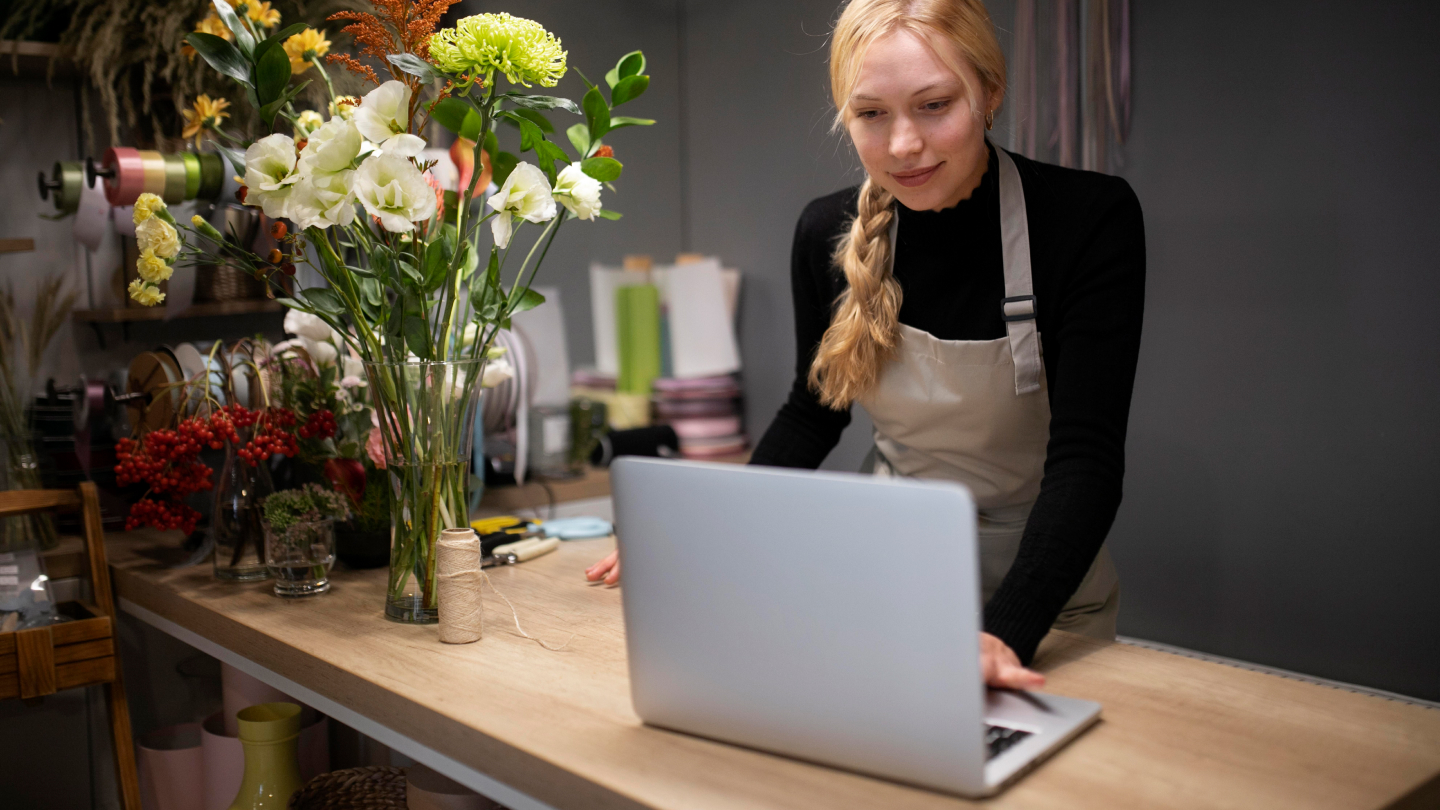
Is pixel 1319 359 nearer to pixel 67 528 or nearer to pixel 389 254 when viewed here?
pixel 389 254

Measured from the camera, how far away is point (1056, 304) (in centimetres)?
126

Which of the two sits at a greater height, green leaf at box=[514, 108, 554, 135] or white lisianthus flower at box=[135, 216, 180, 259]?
green leaf at box=[514, 108, 554, 135]

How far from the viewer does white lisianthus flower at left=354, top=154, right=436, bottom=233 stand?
3.60ft

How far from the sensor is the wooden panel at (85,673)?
142 cm

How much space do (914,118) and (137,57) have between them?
56.5 inches

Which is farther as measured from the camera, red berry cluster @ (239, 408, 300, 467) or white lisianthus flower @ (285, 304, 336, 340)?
white lisianthus flower @ (285, 304, 336, 340)

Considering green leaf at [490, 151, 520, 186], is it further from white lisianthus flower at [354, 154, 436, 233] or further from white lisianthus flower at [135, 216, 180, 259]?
white lisianthus flower at [135, 216, 180, 259]

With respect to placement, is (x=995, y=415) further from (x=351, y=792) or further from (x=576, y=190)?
(x=351, y=792)

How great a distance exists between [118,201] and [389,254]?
0.81 metres

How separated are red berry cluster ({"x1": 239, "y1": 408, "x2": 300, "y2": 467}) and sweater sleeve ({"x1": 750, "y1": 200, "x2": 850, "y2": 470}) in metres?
0.61

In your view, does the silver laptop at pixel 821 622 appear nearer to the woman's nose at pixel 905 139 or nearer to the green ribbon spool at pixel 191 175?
the woman's nose at pixel 905 139

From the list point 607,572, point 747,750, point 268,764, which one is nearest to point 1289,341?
point 607,572

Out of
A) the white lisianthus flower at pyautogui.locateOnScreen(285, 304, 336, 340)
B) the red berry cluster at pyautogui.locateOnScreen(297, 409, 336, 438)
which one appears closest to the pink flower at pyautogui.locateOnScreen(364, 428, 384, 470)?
the red berry cluster at pyautogui.locateOnScreen(297, 409, 336, 438)

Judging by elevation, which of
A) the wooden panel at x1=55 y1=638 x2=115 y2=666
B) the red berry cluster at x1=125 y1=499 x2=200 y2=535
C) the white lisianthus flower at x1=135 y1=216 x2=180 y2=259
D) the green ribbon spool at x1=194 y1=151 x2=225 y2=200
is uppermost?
the green ribbon spool at x1=194 y1=151 x2=225 y2=200
